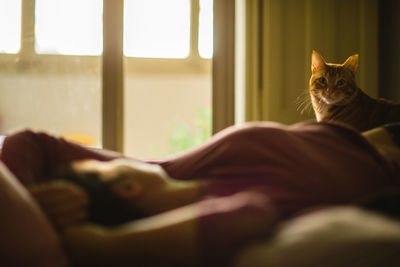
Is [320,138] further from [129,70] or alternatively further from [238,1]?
[129,70]

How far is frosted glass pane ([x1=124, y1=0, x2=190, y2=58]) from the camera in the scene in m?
2.68

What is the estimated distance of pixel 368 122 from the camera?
1.71 m

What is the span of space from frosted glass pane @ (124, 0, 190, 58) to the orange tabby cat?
3.81ft

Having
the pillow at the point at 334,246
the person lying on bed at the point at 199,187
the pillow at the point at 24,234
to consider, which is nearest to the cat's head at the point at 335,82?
the person lying on bed at the point at 199,187

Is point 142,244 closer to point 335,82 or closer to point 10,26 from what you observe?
point 335,82

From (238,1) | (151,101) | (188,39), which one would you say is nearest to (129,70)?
(151,101)

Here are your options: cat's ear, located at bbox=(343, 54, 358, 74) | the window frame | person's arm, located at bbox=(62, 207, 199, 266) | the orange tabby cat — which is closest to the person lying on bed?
person's arm, located at bbox=(62, 207, 199, 266)

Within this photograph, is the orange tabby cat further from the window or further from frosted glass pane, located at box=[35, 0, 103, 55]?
frosted glass pane, located at box=[35, 0, 103, 55]

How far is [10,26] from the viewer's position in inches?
102

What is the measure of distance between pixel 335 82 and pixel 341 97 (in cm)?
8

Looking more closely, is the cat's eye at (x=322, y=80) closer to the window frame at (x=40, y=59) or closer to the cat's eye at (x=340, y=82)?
the cat's eye at (x=340, y=82)

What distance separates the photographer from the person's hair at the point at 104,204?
55 centimetres

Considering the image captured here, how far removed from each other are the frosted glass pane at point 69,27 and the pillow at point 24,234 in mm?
2196

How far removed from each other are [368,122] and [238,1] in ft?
4.50
